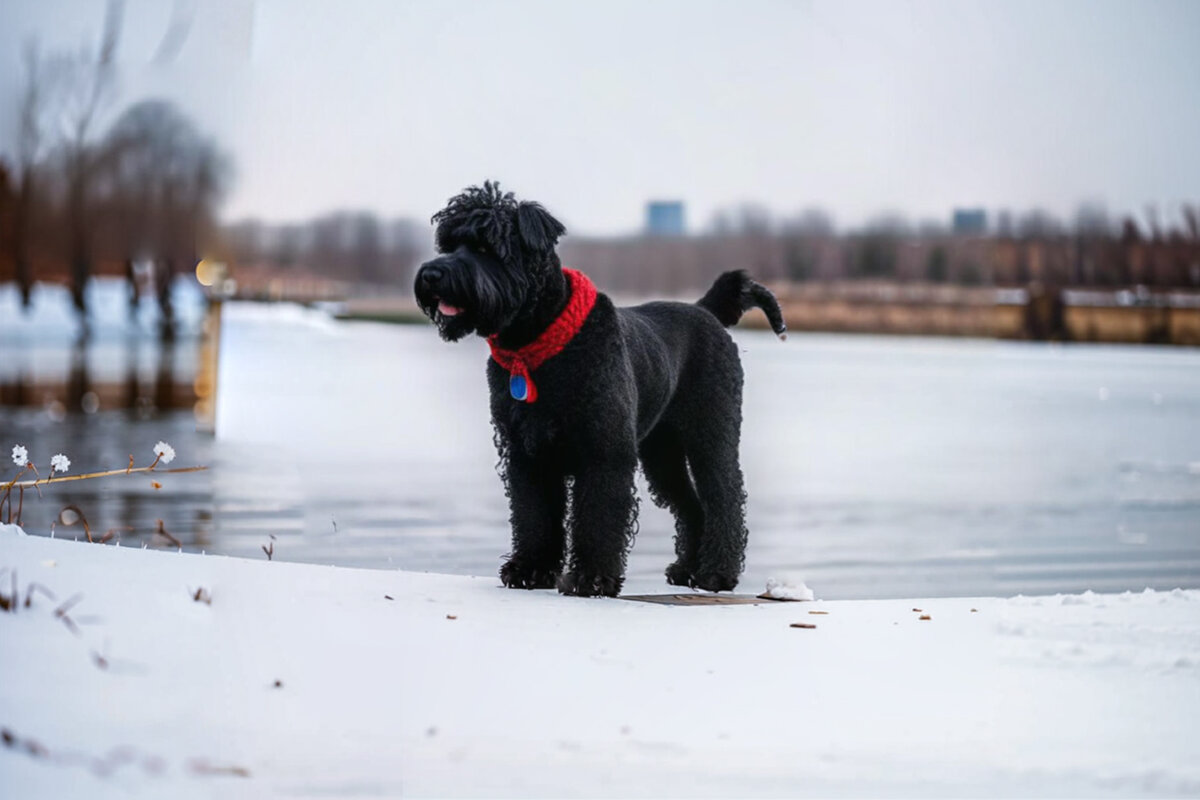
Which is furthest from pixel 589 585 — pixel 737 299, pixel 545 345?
pixel 737 299

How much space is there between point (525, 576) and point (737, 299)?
1750mm

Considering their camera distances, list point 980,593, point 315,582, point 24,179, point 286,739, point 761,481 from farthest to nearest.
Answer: point 24,179 < point 761,481 < point 980,593 < point 315,582 < point 286,739

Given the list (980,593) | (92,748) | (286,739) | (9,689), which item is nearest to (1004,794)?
(286,739)

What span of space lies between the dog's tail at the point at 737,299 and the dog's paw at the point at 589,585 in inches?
62.5

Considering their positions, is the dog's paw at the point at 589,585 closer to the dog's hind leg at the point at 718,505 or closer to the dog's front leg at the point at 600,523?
the dog's front leg at the point at 600,523

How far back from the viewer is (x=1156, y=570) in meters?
8.30

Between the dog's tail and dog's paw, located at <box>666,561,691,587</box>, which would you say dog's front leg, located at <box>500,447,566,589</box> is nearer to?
dog's paw, located at <box>666,561,691,587</box>

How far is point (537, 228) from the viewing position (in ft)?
15.6

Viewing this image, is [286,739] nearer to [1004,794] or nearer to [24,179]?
[1004,794]

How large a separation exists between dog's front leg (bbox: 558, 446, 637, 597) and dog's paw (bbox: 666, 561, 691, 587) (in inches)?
37.1

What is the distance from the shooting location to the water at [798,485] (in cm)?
805

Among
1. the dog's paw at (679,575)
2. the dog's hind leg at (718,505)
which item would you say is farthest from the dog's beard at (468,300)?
the dog's paw at (679,575)

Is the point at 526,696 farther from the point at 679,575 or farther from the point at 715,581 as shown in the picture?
the point at 679,575

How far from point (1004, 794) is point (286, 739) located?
168 centimetres
